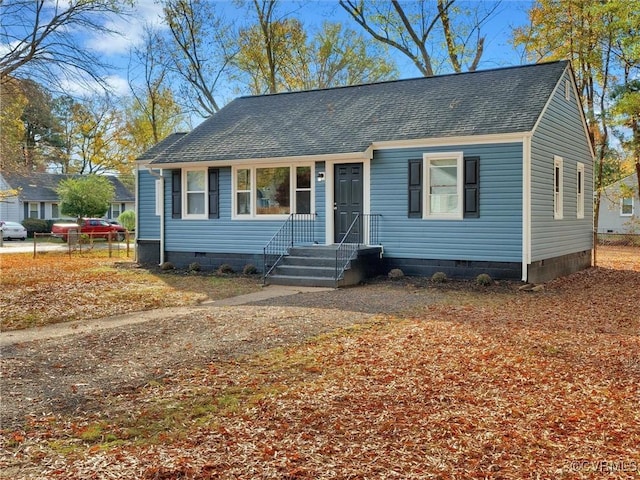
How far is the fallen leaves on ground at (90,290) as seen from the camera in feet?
29.7

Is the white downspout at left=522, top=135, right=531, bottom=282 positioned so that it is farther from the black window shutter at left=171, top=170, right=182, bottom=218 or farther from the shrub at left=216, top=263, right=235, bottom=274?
the black window shutter at left=171, top=170, right=182, bottom=218

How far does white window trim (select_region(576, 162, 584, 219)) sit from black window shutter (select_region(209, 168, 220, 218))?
10020 millimetres

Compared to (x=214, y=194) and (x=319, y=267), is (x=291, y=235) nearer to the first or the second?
(x=319, y=267)

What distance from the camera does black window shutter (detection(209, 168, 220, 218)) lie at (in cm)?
1570

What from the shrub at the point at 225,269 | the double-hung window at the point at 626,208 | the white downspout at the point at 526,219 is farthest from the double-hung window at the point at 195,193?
the double-hung window at the point at 626,208

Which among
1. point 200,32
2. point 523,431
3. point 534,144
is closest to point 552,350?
point 523,431

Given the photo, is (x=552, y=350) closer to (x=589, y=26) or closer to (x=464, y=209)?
(x=464, y=209)

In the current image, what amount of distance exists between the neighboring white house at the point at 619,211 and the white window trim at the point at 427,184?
77.2 feet

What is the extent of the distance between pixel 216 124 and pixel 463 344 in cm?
1273

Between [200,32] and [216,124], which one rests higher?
[200,32]

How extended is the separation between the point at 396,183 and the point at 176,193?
6422mm

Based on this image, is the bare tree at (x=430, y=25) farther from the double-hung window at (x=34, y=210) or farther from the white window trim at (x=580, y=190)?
the double-hung window at (x=34, y=210)

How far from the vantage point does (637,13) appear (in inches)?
668

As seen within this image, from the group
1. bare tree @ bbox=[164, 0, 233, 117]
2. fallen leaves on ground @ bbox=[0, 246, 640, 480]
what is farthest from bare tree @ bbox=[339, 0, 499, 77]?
fallen leaves on ground @ bbox=[0, 246, 640, 480]
